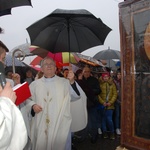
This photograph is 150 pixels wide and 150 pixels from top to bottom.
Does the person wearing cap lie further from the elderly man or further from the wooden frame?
the wooden frame

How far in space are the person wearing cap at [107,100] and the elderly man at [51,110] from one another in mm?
2144

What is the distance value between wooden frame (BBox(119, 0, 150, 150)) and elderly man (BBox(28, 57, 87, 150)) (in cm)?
117

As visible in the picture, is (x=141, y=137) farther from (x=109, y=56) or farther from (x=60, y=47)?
(x=109, y=56)

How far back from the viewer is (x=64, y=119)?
4086 millimetres

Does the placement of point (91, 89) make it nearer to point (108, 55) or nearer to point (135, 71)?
point (135, 71)

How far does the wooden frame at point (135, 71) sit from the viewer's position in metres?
2.75

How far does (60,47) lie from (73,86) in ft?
3.76

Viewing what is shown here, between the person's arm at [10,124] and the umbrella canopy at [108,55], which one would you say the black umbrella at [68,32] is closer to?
the person's arm at [10,124]

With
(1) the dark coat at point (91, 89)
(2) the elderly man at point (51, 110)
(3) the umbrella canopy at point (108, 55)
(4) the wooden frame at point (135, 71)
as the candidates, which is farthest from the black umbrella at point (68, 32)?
(3) the umbrella canopy at point (108, 55)

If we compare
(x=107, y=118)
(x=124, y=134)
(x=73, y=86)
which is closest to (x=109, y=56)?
(x=107, y=118)

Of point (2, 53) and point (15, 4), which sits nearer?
point (2, 53)

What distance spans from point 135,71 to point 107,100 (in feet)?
11.4

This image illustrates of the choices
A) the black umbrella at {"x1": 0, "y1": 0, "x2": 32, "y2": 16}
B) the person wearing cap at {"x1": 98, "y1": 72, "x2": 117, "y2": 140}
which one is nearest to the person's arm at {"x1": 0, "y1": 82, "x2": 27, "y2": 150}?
the black umbrella at {"x1": 0, "y1": 0, "x2": 32, "y2": 16}

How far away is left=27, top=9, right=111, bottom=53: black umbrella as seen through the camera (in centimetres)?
446
